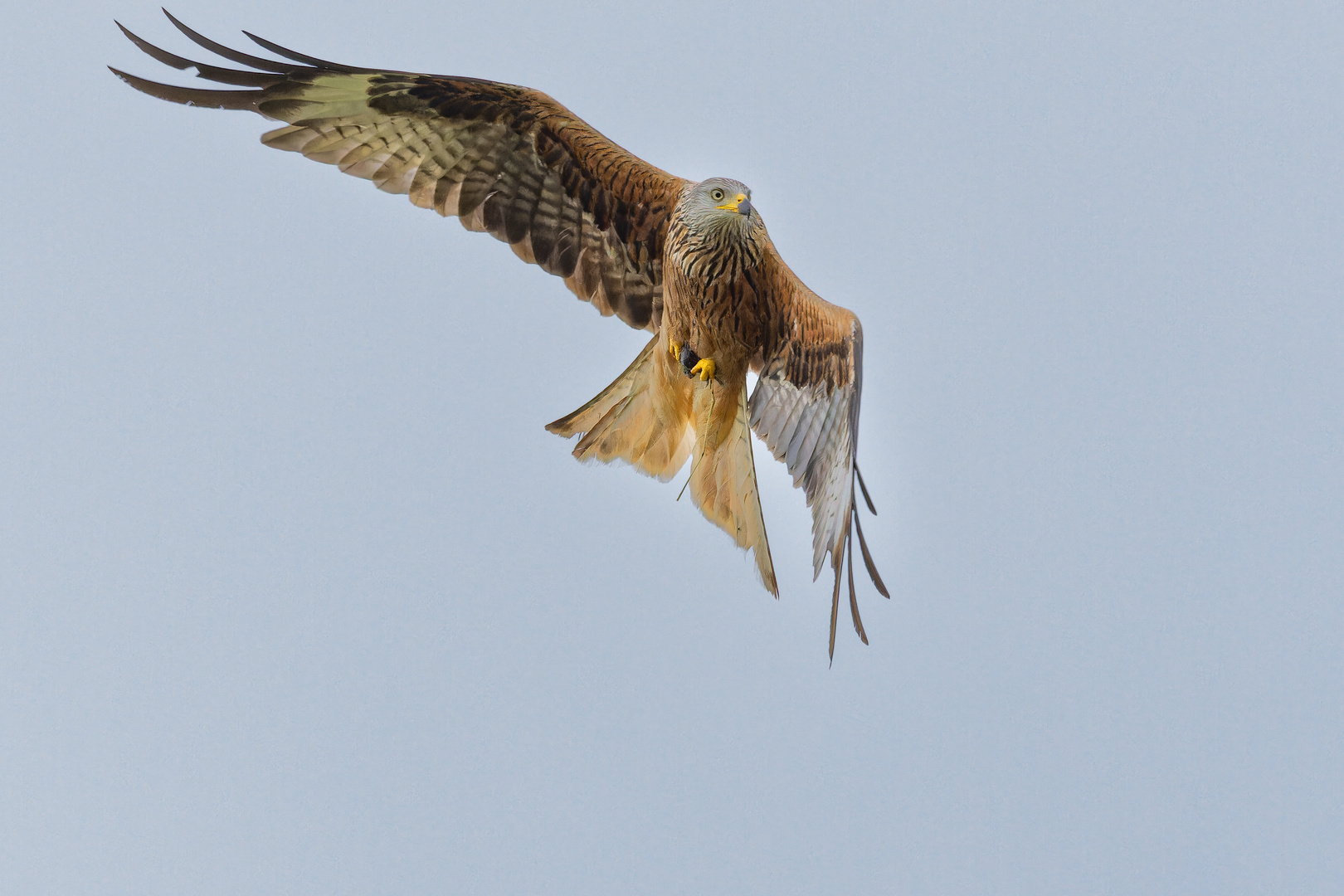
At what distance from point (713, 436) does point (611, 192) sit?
1414 millimetres

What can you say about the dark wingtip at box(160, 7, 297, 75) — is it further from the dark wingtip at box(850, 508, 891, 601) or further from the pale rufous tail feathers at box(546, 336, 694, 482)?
the dark wingtip at box(850, 508, 891, 601)

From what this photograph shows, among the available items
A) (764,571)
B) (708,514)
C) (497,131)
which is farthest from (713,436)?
(497,131)

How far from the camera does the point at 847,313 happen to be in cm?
733

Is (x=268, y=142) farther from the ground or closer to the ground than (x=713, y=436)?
farther from the ground

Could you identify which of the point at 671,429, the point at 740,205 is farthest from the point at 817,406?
the point at 740,205

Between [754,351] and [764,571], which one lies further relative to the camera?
[754,351]

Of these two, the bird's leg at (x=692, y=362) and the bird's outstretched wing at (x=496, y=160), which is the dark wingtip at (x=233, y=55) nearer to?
the bird's outstretched wing at (x=496, y=160)

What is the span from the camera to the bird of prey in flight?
7246mm

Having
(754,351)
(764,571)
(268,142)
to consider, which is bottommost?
(764,571)

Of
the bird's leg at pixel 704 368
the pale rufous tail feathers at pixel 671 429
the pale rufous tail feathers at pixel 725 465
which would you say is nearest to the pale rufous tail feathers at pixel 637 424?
the pale rufous tail feathers at pixel 671 429

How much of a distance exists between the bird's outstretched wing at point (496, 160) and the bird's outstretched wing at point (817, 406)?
2.60 ft

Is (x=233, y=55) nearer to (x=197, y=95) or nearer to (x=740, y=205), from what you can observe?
(x=197, y=95)

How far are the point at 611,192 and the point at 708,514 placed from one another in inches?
70.7

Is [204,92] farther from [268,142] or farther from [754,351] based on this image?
→ [754,351]
